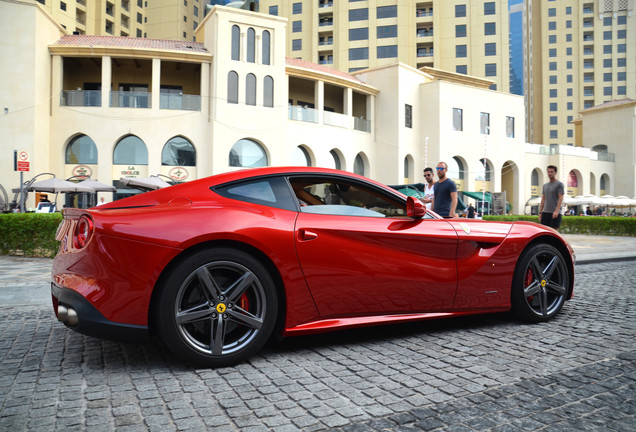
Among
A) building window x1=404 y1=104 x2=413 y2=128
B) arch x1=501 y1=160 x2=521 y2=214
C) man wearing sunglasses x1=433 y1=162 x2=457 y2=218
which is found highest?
building window x1=404 y1=104 x2=413 y2=128

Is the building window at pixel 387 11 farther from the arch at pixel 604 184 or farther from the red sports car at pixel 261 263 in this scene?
the red sports car at pixel 261 263

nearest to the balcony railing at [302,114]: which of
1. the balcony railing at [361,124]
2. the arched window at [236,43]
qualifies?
the balcony railing at [361,124]

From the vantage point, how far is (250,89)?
28.7 metres

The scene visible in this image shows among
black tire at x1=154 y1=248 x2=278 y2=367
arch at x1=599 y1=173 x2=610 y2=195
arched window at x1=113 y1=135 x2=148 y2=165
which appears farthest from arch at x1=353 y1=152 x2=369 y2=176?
arch at x1=599 y1=173 x2=610 y2=195

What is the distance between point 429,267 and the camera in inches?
143

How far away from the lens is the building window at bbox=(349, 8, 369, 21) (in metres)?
52.3

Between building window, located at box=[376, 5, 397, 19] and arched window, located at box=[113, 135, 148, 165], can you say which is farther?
building window, located at box=[376, 5, 397, 19]

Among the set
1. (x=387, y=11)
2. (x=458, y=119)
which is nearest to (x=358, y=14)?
(x=387, y=11)

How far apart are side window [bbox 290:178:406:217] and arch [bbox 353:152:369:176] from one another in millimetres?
32389

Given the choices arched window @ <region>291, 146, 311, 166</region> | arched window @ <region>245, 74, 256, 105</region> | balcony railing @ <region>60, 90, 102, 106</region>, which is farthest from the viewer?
arched window @ <region>291, 146, 311, 166</region>

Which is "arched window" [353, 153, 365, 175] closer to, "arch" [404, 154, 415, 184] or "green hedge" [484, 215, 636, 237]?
"arch" [404, 154, 415, 184]

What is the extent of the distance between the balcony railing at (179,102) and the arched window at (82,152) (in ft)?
15.2

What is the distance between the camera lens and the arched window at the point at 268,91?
2911 centimetres

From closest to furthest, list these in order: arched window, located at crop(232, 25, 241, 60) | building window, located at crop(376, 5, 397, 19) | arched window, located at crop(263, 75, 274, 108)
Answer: arched window, located at crop(232, 25, 241, 60)
arched window, located at crop(263, 75, 274, 108)
building window, located at crop(376, 5, 397, 19)
